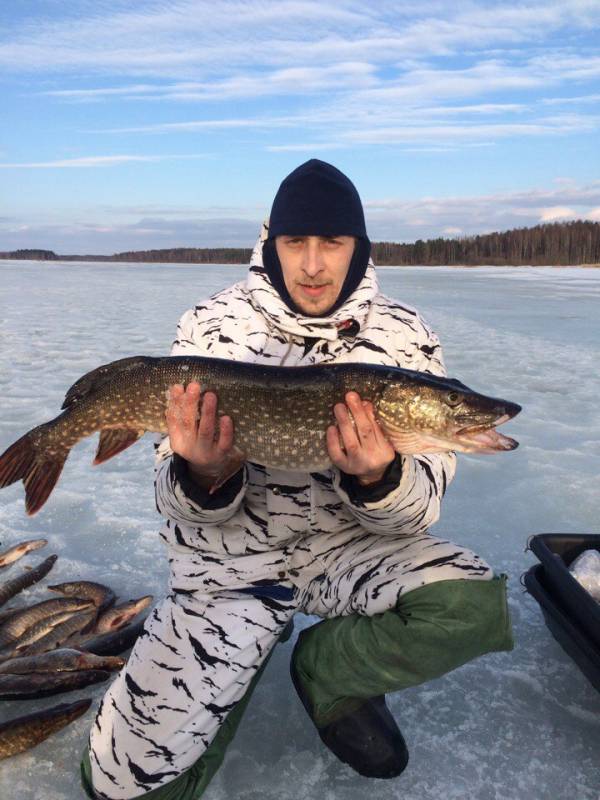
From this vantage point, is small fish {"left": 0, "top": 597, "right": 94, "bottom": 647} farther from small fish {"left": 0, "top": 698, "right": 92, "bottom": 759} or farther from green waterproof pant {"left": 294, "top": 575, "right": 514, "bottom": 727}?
green waterproof pant {"left": 294, "top": 575, "right": 514, "bottom": 727}

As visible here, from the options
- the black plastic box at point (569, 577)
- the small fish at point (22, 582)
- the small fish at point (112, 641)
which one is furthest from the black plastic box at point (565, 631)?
the small fish at point (22, 582)

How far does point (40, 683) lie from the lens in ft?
8.22

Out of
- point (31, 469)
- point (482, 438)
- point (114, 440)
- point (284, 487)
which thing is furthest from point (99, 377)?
point (482, 438)

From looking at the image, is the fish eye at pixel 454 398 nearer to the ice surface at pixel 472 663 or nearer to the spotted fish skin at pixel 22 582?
the ice surface at pixel 472 663

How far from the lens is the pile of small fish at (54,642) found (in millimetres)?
2316

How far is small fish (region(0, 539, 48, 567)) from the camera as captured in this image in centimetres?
337

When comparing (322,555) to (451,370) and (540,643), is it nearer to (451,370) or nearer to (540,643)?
(540,643)

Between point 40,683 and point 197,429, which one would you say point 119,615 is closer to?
point 40,683

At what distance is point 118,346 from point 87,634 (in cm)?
696

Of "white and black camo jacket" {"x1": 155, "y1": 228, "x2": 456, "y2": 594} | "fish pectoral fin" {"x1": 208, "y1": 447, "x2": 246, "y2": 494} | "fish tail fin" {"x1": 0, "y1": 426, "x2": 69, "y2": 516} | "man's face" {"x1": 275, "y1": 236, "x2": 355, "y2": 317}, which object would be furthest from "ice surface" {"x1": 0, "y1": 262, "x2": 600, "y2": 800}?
"man's face" {"x1": 275, "y1": 236, "x2": 355, "y2": 317}

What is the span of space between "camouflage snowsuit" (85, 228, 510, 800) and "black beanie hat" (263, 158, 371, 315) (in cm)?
7

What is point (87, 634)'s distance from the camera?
9.70ft

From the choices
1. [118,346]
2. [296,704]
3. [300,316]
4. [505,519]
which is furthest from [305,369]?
[118,346]

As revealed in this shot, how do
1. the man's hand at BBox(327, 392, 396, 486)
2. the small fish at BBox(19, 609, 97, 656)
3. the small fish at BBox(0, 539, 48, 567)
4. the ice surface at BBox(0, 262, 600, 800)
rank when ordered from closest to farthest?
the ice surface at BBox(0, 262, 600, 800), the man's hand at BBox(327, 392, 396, 486), the small fish at BBox(19, 609, 97, 656), the small fish at BBox(0, 539, 48, 567)
